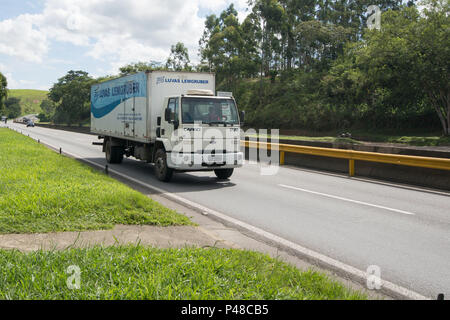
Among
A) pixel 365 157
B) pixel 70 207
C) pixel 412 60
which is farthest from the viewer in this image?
pixel 412 60

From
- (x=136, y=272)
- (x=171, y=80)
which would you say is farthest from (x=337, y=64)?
(x=136, y=272)

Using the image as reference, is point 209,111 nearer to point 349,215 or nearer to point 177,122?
point 177,122

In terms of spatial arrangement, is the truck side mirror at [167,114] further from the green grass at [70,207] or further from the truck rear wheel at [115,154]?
the truck rear wheel at [115,154]

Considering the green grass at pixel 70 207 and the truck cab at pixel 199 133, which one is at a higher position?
the truck cab at pixel 199 133

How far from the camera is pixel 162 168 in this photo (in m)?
11.9

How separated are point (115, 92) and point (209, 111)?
5866mm

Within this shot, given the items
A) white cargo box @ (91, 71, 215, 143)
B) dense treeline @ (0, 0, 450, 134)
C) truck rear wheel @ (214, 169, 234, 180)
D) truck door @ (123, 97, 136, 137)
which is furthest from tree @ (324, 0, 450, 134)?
truck door @ (123, 97, 136, 137)

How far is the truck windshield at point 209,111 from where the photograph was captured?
1125 cm

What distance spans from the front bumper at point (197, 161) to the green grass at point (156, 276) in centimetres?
627

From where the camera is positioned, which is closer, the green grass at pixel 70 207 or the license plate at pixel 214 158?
the green grass at pixel 70 207

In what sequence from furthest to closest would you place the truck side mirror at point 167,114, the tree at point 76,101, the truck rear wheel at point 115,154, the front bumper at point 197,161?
1. the tree at point 76,101
2. the truck rear wheel at point 115,154
3. the front bumper at point 197,161
4. the truck side mirror at point 167,114

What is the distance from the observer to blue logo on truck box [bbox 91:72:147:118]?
518 inches

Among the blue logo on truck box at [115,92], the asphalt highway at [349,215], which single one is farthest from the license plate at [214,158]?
the blue logo on truck box at [115,92]
